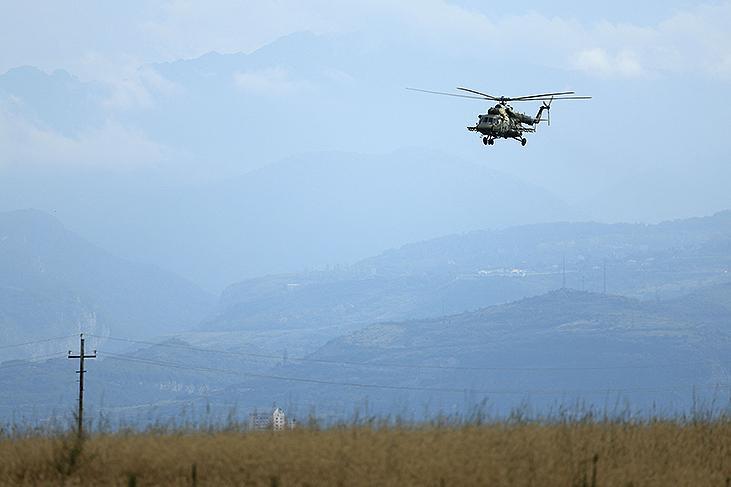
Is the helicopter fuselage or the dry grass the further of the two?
the helicopter fuselage

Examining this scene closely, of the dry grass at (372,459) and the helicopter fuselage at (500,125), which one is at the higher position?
the helicopter fuselage at (500,125)

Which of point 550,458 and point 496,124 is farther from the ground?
point 496,124

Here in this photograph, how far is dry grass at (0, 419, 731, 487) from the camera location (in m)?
17.3

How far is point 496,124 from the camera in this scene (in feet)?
184

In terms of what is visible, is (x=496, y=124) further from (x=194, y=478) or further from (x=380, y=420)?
(x=194, y=478)

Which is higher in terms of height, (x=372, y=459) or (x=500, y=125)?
(x=500, y=125)

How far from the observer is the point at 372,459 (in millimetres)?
17766

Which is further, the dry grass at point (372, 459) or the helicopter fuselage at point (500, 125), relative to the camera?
the helicopter fuselage at point (500, 125)

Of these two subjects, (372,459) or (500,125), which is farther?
(500,125)

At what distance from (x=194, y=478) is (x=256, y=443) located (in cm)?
207

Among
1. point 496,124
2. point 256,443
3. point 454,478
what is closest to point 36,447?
point 256,443

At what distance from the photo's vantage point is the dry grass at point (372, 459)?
1733 centimetres

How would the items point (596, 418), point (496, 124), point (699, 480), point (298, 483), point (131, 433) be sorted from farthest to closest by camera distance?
point (496, 124) < point (596, 418) < point (131, 433) < point (699, 480) < point (298, 483)

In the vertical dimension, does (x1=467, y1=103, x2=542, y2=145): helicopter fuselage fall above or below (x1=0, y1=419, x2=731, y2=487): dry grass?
above
